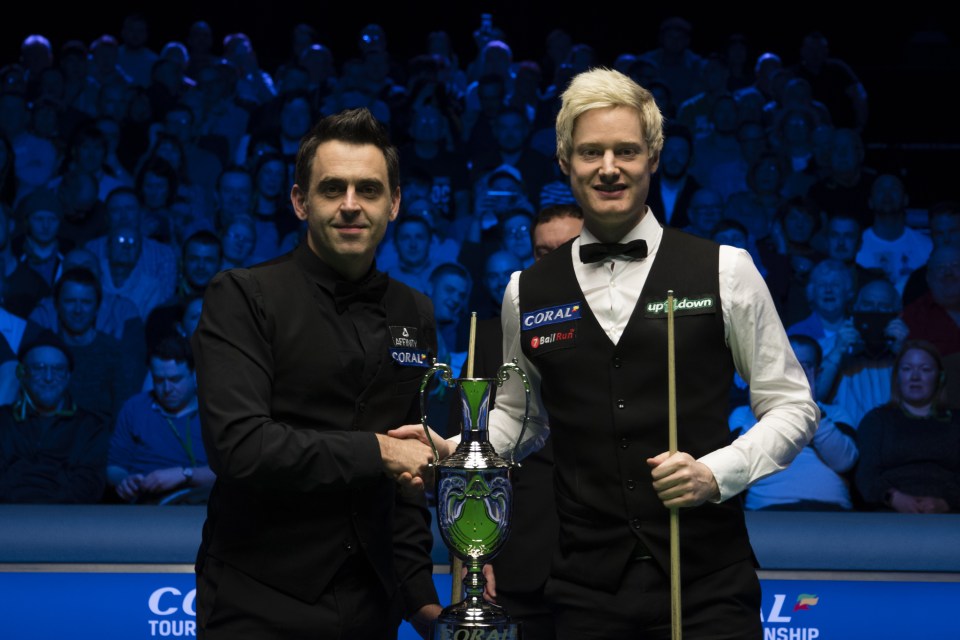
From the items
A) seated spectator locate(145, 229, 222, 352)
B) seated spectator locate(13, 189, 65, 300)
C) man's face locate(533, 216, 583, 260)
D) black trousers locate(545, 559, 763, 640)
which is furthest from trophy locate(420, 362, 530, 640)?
seated spectator locate(13, 189, 65, 300)

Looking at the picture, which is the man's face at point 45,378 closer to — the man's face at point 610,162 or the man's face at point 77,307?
the man's face at point 77,307

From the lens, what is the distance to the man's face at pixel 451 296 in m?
4.84

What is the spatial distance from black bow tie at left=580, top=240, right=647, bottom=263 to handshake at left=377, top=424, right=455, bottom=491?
412 mm

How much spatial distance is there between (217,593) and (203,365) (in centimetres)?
35

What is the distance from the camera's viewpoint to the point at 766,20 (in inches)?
208

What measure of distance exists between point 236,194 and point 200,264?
35cm

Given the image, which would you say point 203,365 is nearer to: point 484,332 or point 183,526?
point 484,332

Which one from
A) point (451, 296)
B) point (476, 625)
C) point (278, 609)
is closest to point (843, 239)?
point (451, 296)

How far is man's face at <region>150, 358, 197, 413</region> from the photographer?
15.5 ft

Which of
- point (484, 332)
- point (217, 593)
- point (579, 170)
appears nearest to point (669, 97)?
point (484, 332)

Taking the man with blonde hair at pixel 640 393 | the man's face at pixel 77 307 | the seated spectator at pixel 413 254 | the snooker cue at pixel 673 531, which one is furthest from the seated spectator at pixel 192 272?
the snooker cue at pixel 673 531

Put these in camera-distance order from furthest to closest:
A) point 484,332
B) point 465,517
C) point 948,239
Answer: point 948,239 < point 484,332 < point 465,517

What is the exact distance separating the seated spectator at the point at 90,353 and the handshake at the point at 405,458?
328 cm

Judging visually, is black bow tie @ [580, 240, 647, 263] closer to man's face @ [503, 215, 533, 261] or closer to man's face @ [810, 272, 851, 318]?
man's face @ [503, 215, 533, 261]
